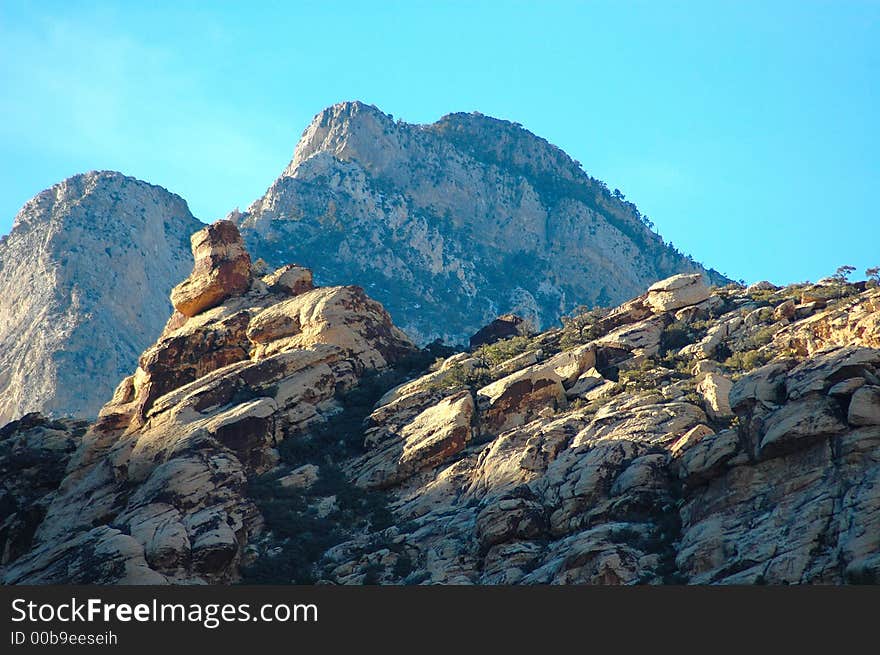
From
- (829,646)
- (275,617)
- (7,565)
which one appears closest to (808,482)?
(829,646)

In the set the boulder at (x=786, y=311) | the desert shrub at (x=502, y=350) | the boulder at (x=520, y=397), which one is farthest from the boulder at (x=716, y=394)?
the desert shrub at (x=502, y=350)

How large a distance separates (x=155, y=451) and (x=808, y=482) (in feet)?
130

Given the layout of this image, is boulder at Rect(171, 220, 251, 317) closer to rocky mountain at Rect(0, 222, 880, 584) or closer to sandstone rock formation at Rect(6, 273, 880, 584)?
rocky mountain at Rect(0, 222, 880, 584)

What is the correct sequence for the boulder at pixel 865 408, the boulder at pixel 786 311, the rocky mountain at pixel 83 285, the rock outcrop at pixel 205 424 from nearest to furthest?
1. the boulder at pixel 865 408
2. the rock outcrop at pixel 205 424
3. the boulder at pixel 786 311
4. the rocky mountain at pixel 83 285

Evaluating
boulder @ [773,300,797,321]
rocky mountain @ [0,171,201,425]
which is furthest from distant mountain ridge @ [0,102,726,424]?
boulder @ [773,300,797,321]

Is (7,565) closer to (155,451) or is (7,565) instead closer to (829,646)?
(155,451)

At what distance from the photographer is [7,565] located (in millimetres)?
74188

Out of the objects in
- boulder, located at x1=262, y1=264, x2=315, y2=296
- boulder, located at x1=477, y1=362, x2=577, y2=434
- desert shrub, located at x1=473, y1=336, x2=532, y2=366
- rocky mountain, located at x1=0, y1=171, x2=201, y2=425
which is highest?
rocky mountain, located at x1=0, y1=171, x2=201, y2=425

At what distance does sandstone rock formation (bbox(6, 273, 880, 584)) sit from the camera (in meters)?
54.9

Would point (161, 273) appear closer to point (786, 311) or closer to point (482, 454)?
point (786, 311)

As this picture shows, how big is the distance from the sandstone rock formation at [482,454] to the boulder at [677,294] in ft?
1.40

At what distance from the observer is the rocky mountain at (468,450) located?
181ft

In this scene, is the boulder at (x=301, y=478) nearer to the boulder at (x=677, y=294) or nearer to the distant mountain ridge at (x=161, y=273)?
the boulder at (x=677, y=294)

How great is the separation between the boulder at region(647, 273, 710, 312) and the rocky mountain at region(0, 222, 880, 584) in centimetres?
18
